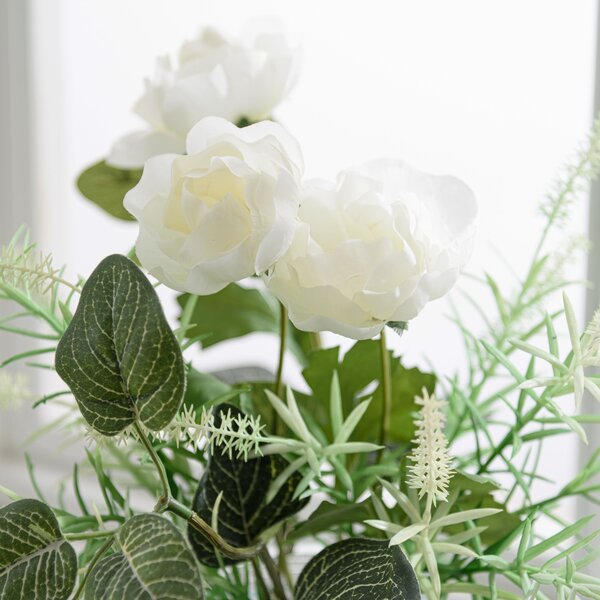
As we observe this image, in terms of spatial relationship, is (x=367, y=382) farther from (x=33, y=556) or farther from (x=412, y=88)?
(x=412, y=88)

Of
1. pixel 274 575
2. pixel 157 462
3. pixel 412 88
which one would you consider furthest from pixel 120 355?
pixel 412 88

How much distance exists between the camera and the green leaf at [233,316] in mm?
477

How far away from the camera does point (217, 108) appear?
41 cm

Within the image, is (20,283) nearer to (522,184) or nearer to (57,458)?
(522,184)

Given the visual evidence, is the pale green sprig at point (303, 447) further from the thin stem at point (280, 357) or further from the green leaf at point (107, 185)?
the green leaf at point (107, 185)

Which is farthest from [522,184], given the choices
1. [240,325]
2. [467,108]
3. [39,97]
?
[39,97]

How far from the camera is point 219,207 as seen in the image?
29cm

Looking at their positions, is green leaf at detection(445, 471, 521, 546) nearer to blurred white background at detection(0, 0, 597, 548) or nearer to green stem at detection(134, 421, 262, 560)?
green stem at detection(134, 421, 262, 560)

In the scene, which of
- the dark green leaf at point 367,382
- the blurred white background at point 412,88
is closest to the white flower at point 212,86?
the dark green leaf at point 367,382

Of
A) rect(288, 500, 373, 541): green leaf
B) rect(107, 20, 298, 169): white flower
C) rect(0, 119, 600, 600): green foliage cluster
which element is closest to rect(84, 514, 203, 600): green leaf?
rect(0, 119, 600, 600): green foliage cluster

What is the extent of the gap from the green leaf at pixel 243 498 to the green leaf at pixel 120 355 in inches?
2.9

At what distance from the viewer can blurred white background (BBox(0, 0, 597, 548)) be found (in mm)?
673

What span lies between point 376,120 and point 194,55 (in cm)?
37

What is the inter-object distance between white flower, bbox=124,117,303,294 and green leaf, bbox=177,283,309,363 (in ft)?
0.55
